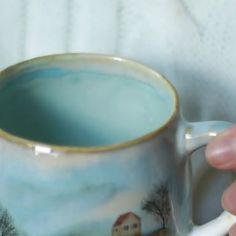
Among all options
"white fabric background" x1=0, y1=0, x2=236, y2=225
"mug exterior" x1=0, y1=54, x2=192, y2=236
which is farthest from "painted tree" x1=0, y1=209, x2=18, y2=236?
"white fabric background" x1=0, y1=0, x2=236, y2=225

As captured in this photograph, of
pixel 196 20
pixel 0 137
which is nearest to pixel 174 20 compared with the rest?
pixel 196 20

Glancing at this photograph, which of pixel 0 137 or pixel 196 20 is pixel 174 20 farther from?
pixel 0 137

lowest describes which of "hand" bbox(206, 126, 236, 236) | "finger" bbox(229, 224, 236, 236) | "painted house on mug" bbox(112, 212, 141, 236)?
"finger" bbox(229, 224, 236, 236)

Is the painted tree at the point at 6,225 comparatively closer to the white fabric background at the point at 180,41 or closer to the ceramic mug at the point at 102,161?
the ceramic mug at the point at 102,161

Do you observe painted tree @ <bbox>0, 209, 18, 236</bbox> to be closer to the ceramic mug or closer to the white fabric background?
the ceramic mug

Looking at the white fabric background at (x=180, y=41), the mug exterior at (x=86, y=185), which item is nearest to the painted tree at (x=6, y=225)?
the mug exterior at (x=86, y=185)

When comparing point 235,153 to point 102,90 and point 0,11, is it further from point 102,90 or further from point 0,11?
point 0,11

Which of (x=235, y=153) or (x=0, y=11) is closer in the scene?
(x=235, y=153)
